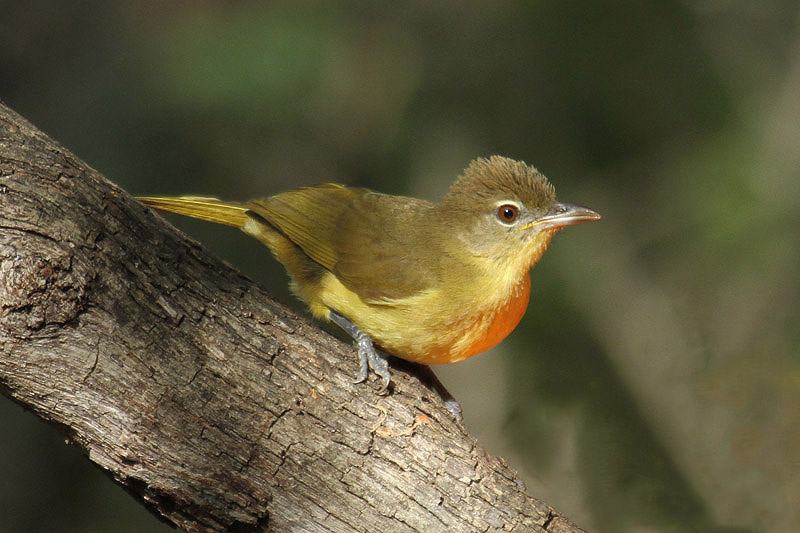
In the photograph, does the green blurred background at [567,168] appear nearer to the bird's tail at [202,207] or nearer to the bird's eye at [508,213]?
the bird's tail at [202,207]

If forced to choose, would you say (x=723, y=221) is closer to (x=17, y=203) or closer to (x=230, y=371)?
(x=230, y=371)

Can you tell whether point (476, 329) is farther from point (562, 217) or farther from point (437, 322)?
point (562, 217)

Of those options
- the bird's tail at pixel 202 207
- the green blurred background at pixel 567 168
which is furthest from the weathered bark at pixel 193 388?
the green blurred background at pixel 567 168

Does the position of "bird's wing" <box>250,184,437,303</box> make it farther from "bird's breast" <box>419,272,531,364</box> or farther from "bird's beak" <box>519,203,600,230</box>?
"bird's beak" <box>519,203,600,230</box>

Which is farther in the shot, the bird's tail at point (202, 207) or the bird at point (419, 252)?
the bird's tail at point (202, 207)

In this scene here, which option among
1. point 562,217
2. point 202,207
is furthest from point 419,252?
point 202,207

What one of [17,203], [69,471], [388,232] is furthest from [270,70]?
[69,471]
